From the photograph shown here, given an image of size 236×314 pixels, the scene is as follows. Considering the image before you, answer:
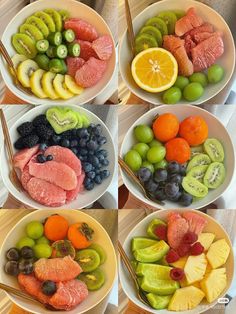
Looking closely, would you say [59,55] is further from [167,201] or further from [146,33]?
[167,201]

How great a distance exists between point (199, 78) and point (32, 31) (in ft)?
1.92

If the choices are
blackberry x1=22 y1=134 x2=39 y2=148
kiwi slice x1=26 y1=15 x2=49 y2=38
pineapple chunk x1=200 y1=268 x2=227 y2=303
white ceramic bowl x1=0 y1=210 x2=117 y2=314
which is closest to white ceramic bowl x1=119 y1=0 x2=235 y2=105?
kiwi slice x1=26 y1=15 x2=49 y2=38

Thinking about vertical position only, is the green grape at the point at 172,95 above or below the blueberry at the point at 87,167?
above

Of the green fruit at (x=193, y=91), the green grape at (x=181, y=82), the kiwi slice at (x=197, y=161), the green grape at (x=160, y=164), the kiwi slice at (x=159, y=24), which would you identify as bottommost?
the kiwi slice at (x=197, y=161)

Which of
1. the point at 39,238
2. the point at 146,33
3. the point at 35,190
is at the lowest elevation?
the point at 39,238

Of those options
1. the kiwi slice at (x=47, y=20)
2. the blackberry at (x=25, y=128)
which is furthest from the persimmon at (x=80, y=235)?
the kiwi slice at (x=47, y=20)

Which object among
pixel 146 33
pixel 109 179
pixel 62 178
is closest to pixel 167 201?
pixel 109 179

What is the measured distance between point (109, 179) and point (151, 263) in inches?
12.0

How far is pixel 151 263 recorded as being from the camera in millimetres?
1980

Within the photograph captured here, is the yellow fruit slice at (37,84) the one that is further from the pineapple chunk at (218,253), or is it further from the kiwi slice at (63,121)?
the pineapple chunk at (218,253)

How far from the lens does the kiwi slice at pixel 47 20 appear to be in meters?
2.08

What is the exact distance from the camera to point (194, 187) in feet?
6.61

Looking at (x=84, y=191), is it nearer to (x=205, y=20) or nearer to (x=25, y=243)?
(x=25, y=243)

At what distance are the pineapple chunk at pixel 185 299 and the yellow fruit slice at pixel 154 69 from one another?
2.16ft
